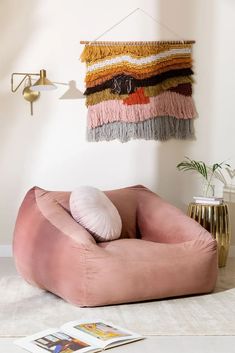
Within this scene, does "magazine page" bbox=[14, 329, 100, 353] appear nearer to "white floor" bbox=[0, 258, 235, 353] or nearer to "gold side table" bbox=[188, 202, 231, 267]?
"white floor" bbox=[0, 258, 235, 353]

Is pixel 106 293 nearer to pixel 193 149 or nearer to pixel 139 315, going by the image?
pixel 139 315

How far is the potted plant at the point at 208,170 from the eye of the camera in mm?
4882

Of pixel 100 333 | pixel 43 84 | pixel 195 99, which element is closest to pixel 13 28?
pixel 43 84

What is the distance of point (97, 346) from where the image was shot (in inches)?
106

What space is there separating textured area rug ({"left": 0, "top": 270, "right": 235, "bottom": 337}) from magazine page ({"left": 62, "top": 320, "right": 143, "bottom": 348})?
0.11 meters

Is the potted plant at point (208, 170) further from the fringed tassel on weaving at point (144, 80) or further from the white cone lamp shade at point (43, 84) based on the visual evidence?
the white cone lamp shade at point (43, 84)

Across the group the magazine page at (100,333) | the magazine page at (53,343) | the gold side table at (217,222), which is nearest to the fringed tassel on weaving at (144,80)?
the gold side table at (217,222)

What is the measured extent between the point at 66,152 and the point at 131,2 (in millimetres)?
1327

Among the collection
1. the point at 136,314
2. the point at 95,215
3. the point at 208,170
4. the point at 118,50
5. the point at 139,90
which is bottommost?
the point at 136,314

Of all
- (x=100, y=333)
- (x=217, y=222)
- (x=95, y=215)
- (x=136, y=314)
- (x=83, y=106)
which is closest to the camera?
(x=100, y=333)

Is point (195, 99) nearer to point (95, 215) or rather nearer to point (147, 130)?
point (147, 130)

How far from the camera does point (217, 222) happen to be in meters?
4.52

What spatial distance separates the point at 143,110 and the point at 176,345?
253 centimetres

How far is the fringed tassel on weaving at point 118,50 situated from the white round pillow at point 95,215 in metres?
1.39
